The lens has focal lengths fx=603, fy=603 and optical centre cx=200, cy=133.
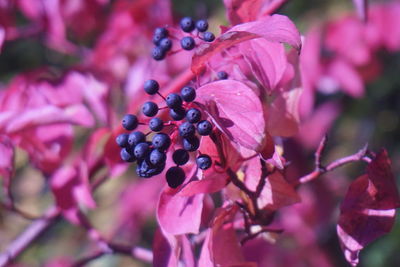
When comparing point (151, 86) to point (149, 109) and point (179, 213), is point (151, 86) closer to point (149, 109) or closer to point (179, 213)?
point (149, 109)

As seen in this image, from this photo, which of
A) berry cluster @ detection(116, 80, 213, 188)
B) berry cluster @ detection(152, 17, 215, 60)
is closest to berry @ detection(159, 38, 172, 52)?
berry cluster @ detection(152, 17, 215, 60)

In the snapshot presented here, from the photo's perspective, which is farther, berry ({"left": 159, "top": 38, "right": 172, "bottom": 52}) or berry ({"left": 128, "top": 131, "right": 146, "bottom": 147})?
berry ({"left": 159, "top": 38, "right": 172, "bottom": 52})

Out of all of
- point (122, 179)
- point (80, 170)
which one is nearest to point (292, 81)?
point (80, 170)

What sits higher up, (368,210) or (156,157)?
(156,157)

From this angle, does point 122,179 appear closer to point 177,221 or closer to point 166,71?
point 166,71

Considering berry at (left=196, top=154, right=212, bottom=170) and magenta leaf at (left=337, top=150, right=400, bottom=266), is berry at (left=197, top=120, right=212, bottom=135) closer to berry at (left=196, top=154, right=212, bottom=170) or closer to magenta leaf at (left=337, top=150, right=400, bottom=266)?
berry at (left=196, top=154, right=212, bottom=170)

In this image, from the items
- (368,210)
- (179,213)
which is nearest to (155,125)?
(179,213)
